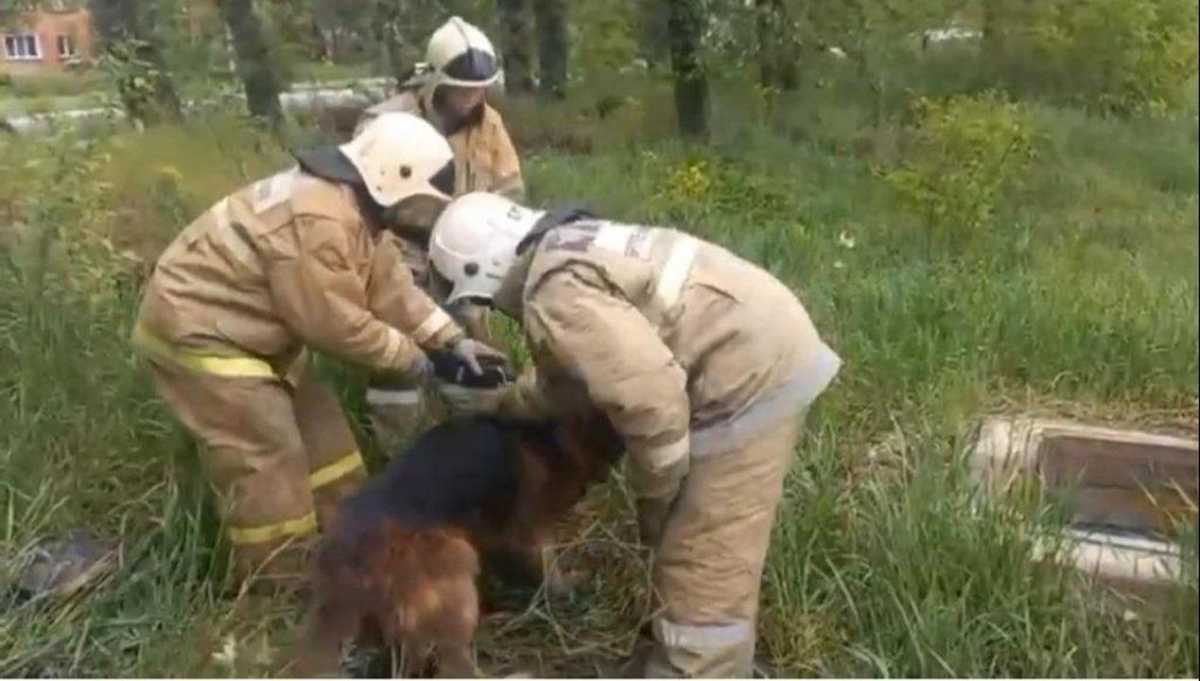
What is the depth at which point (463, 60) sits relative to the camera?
450 centimetres

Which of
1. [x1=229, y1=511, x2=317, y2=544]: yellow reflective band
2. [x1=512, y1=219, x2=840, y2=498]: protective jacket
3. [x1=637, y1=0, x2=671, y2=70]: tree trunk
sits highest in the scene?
[x1=637, y1=0, x2=671, y2=70]: tree trunk

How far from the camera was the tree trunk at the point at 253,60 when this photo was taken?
196 inches

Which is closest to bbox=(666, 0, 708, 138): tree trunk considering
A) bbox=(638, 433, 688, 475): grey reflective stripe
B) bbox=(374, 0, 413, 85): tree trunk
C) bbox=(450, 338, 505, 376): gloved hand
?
bbox=(374, 0, 413, 85): tree trunk

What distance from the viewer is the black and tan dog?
10.9 ft

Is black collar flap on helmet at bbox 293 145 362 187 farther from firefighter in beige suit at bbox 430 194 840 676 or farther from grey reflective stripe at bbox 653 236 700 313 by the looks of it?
grey reflective stripe at bbox 653 236 700 313

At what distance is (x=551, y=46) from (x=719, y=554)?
188 cm

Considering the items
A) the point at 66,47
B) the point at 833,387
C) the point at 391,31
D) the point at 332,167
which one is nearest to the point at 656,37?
the point at 391,31

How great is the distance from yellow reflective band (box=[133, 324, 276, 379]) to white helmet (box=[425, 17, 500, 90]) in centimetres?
100

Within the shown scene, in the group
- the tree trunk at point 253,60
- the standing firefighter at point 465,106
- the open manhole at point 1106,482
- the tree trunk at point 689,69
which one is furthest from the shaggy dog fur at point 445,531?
the tree trunk at point 253,60

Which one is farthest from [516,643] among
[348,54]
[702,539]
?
[348,54]

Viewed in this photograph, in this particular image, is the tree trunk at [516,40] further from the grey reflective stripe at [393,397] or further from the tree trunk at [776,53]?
the grey reflective stripe at [393,397]

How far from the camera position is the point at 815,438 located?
4.11 meters

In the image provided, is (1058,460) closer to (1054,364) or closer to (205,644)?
(1054,364)

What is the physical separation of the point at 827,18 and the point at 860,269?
0.74 m
